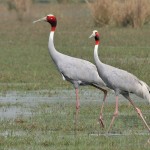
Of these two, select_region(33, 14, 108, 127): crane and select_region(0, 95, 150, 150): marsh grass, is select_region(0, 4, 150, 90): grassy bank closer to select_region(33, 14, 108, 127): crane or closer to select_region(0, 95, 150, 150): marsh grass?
select_region(0, 95, 150, 150): marsh grass

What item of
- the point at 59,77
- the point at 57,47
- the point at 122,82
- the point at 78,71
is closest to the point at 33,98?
the point at 78,71

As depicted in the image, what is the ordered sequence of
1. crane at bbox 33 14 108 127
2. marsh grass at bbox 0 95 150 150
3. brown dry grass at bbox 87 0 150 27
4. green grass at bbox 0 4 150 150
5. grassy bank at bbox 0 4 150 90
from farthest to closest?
brown dry grass at bbox 87 0 150 27
grassy bank at bbox 0 4 150 90
crane at bbox 33 14 108 127
green grass at bbox 0 4 150 150
marsh grass at bbox 0 95 150 150

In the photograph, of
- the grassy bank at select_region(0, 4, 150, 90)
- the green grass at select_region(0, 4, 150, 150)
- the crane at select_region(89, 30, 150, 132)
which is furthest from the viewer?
the grassy bank at select_region(0, 4, 150, 90)

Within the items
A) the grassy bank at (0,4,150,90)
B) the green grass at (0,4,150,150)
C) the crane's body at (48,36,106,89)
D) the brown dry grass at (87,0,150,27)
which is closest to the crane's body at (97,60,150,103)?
the green grass at (0,4,150,150)

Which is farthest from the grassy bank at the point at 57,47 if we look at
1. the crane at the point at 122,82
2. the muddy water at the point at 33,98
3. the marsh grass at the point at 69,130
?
the crane at the point at 122,82

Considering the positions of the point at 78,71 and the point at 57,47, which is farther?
the point at 57,47

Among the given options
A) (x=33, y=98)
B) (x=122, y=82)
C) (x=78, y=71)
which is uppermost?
(x=122, y=82)

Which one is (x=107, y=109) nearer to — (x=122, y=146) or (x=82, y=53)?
(x=122, y=146)

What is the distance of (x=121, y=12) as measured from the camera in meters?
31.5

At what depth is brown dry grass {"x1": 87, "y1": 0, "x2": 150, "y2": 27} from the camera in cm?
3064

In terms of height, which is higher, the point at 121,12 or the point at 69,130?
the point at 69,130

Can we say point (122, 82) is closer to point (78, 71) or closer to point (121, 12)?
point (78, 71)

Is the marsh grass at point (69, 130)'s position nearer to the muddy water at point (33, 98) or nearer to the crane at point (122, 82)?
the muddy water at point (33, 98)

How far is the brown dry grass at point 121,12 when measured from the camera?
101 feet
